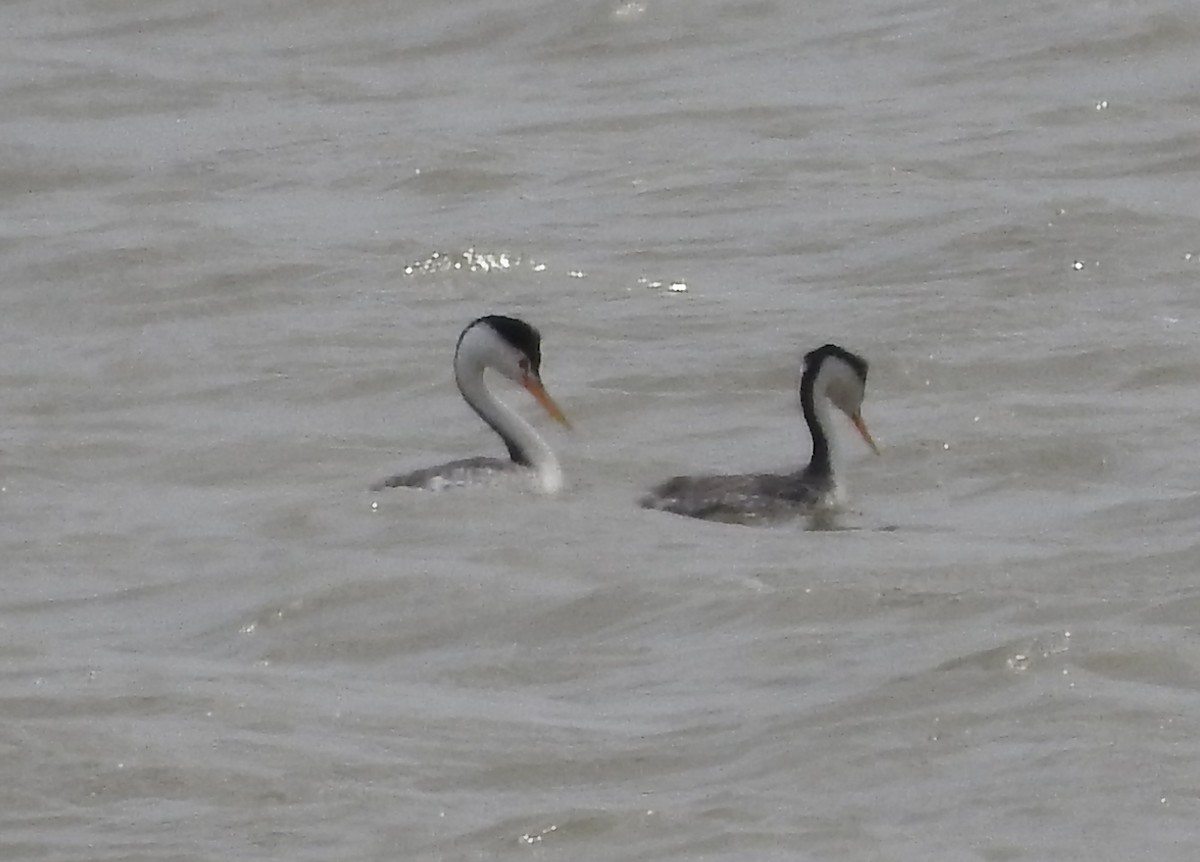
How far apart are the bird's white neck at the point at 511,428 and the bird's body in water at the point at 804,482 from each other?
43cm

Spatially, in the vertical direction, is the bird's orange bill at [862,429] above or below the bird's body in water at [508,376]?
below

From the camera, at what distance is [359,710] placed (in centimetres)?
860

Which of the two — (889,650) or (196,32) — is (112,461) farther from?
(196,32)

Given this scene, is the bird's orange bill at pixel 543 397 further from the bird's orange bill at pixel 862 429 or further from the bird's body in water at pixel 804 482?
the bird's orange bill at pixel 862 429

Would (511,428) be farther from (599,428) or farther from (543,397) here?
(599,428)

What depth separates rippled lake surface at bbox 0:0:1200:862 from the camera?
794cm

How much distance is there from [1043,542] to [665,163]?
20.4 feet

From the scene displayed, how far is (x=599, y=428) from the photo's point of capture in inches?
504

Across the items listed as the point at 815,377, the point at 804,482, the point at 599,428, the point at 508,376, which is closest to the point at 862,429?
the point at 815,377

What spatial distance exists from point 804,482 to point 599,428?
4.87ft

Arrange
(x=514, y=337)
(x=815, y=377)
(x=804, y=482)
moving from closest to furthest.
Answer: (x=804, y=482), (x=815, y=377), (x=514, y=337)

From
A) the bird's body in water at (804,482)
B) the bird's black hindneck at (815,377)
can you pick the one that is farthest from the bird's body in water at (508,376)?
the bird's black hindneck at (815,377)

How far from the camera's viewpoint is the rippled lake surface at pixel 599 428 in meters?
7.94

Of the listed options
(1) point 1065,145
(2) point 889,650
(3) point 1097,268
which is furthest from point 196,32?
(2) point 889,650
